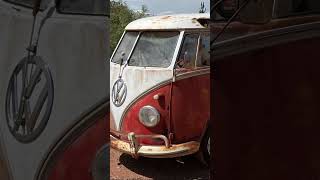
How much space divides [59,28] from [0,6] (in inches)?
8.8

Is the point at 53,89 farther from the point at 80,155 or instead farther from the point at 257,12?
the point at 257,12

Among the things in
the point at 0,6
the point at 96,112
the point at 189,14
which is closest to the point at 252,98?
the point at 96,112

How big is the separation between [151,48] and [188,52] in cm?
38

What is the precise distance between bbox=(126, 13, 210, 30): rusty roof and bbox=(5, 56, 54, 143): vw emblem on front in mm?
2743

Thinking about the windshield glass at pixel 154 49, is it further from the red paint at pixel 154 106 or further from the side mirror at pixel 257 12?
the side mirror at pixel 257 12

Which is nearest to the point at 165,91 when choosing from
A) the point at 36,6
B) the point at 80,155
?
the point at 80,155

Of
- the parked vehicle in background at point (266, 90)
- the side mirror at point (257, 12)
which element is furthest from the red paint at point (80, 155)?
the side mirror at point (257, 12)

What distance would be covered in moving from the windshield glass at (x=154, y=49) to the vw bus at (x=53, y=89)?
261cm

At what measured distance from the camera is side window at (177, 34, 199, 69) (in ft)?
14.1

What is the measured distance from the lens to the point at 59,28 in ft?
5.59

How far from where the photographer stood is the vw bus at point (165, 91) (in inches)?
165

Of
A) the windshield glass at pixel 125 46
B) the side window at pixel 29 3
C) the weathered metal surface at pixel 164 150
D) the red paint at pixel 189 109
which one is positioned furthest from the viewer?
the windshield glass at pixel 125 46

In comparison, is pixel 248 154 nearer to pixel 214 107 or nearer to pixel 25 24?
pixel 214 107

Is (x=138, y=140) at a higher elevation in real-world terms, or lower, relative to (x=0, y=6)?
lower
